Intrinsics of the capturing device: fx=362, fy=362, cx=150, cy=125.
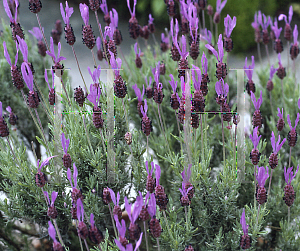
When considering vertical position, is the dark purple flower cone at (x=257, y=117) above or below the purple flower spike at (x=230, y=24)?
below

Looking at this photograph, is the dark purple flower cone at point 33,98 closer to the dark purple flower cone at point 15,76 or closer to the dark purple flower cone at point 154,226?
the dark purple flower cone at point 15,76

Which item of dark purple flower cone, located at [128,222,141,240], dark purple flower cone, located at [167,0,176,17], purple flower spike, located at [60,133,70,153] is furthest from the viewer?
dark purple flower cone, located at [167,0,176,17]

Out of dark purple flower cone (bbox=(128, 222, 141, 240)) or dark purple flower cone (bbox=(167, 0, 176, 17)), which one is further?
dark purple flower cone (bbox=(167, 0, 176, 17))

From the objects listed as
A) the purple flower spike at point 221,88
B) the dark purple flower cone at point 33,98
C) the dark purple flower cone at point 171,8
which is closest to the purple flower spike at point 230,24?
the purple flower spike at point 221,88

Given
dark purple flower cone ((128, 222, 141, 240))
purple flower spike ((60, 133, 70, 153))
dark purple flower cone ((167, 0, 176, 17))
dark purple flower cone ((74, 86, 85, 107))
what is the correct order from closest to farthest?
dark purple flower cone ((128, 222, 141, 240))
purple flower spike ((60, 133, 70, 153))
dark purple flower cone ((74, 86, 85, 107))
dark purple flower cone ((167, 0, 176, 17))

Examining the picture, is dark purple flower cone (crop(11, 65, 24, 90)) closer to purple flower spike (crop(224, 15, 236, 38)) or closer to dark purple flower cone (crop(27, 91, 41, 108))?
dark purple flower cone (crop(27, 91, 41, 108))

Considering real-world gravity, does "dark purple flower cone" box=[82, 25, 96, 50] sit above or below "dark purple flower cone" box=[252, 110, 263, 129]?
above

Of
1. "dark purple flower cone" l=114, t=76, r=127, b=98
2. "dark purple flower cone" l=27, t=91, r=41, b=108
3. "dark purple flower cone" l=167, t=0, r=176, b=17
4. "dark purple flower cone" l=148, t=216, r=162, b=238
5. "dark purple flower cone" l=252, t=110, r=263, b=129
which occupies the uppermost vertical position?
"dark purple flower cone" l=167, t=0, r=176, b=17

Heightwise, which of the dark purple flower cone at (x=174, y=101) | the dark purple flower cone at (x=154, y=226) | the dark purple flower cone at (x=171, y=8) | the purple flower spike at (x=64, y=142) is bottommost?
the dark purple flower cone at (x=154, y=226)

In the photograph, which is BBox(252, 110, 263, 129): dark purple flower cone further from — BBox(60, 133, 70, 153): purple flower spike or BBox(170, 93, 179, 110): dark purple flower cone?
BBox(60, 133, 70, 153): purple flower spike

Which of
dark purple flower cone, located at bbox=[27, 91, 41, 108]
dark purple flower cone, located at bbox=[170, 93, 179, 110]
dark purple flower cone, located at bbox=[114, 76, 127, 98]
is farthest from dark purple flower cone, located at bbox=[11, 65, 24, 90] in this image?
dark purple flower cone, located at bbox=[170, 93, 179, 110]

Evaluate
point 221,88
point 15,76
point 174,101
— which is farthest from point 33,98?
point 221,88

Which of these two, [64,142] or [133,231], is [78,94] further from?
[133,231]

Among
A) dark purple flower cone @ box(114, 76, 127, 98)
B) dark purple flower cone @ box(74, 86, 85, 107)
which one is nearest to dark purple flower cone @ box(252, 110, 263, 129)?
dark purple flower cone @ box(114, 76, 127, 98)
